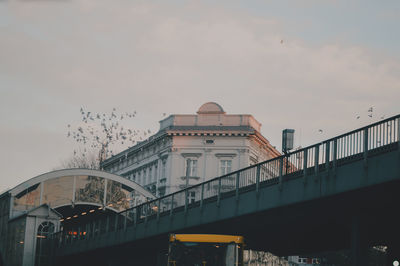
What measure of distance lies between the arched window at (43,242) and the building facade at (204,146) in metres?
33.7

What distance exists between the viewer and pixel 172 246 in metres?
26.1

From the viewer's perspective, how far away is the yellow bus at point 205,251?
2536 cm

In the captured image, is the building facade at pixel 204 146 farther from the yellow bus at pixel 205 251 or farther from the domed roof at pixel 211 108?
the yellow bus at pixel 205 251

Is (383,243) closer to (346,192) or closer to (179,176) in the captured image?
(346,192)

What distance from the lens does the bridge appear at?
76.8 ft

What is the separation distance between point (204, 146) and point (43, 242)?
37963 millimetres

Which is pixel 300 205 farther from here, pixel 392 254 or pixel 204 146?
pixel 204 146

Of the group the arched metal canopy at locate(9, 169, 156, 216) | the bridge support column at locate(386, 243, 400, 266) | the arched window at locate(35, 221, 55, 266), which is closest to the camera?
the bridge support column at locate(386, 243, 400, 266)

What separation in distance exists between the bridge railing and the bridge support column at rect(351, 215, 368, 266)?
97.6 inches

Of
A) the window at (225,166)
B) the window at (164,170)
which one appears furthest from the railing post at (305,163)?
the window at (164,170)

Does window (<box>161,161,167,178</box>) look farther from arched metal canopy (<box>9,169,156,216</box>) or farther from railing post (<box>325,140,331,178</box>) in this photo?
railing post (<box>325,140,331,178</box>)

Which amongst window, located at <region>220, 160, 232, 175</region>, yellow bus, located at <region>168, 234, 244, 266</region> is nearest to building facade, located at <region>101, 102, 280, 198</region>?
window, located at <region>220, 160, 232, 175</region>

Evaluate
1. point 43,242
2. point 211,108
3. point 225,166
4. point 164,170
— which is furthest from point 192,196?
point 211,108

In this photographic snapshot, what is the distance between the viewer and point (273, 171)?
29.5m
